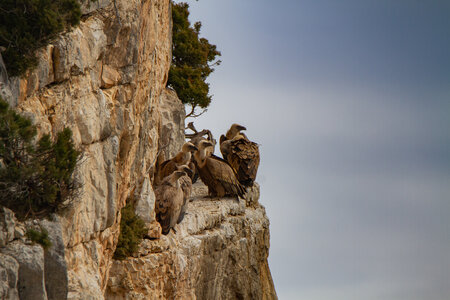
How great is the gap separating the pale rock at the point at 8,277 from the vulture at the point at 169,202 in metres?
7.69

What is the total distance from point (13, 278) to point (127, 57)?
5.60 metres

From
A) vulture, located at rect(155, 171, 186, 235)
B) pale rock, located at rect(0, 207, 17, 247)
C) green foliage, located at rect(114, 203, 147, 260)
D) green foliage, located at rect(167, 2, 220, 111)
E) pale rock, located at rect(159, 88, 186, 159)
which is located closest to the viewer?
pale rock, located at rect(0, 207, 17, 247)

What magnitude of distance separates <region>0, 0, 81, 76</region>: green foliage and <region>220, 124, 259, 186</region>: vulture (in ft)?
41.4

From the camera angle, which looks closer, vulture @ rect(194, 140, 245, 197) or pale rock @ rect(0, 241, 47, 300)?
pale rock @ rect(0, 241, 47, 300)

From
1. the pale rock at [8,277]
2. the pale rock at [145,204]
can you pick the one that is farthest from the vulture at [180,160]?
the pale rock at [8,277]

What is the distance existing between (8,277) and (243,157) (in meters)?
14.7

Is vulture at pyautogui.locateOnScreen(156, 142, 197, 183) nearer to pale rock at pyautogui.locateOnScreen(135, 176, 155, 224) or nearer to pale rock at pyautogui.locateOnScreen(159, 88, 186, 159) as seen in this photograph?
pale rock at pyautogui.locateOnScreen(159, 88, 186, 159)

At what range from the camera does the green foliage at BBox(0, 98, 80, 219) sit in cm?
938

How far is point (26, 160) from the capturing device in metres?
9.70

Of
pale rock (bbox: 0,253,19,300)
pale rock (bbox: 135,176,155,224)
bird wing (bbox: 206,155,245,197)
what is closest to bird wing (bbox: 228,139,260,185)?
bird wing (bbox: 206,155,245,197)

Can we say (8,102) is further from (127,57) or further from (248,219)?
(248,219)

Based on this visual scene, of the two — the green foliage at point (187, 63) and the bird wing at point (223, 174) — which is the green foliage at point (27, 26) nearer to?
the bird wing at point (223, 174)

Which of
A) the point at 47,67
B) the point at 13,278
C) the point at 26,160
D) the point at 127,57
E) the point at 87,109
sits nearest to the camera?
the point at 13,278

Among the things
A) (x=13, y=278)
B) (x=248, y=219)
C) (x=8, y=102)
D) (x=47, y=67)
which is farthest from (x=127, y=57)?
(x=248, y=219)
